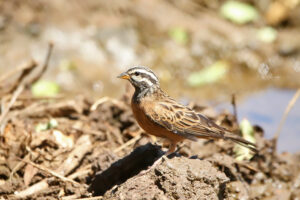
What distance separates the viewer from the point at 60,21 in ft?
46.5

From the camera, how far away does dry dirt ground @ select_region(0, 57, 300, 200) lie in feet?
20.7

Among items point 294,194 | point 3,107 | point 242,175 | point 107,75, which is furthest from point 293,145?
point 3,107

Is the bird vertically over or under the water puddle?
under

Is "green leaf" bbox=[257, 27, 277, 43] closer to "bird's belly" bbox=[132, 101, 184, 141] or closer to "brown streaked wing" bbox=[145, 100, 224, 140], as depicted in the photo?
"brown streaked wing" bbox=[145, 100, 224, 140]

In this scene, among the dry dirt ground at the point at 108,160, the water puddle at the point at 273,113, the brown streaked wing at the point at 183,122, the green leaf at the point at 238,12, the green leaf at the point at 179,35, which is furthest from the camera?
the green leaf at the point at 238,12

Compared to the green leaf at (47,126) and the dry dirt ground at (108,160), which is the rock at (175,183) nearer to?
the dry dirt ground at (108,160)

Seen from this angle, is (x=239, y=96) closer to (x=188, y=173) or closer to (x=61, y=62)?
(x=61, y=62)

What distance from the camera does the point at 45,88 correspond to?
12.6 metres

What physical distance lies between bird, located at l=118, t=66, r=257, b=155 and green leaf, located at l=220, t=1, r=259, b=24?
9.15m

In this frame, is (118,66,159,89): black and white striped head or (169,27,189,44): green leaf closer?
(118,66,159,89): black and white striped head

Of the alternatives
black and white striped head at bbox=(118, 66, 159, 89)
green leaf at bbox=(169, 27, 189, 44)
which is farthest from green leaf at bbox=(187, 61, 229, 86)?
black and white striped head at bbox=(118, 66, 159, 89)

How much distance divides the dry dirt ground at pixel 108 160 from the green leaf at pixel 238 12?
25.1 feet

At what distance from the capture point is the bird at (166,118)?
7559 millimetres

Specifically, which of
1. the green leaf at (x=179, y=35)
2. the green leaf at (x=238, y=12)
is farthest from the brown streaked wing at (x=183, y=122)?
the green leaf at (x=238, y=12)
